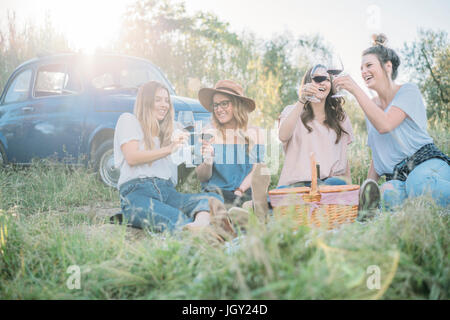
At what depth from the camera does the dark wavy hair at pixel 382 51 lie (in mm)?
3203

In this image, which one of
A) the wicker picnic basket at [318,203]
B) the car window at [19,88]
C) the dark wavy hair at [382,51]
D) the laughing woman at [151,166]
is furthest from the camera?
the car window at [19,88]

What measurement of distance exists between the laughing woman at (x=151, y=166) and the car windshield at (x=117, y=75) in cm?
198

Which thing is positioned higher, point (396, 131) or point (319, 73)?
point (319, 73)

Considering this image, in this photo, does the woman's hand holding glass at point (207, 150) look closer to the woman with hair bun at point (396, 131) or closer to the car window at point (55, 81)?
the woman with hair bun at point (396, 131)

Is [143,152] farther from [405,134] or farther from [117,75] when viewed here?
[117,75]

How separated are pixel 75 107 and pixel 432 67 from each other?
6229mm

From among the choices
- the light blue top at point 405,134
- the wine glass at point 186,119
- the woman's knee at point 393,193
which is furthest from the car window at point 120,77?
the woman's knee at point 393,193

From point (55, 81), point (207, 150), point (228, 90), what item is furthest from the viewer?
point (55, 81)

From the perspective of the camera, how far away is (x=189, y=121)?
4348 mm

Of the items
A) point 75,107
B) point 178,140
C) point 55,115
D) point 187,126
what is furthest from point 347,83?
point 55,115

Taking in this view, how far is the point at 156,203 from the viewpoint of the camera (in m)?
3.10

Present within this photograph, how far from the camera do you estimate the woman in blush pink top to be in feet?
10.6

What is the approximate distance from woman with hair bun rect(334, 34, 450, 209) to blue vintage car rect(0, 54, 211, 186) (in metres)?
2.19
